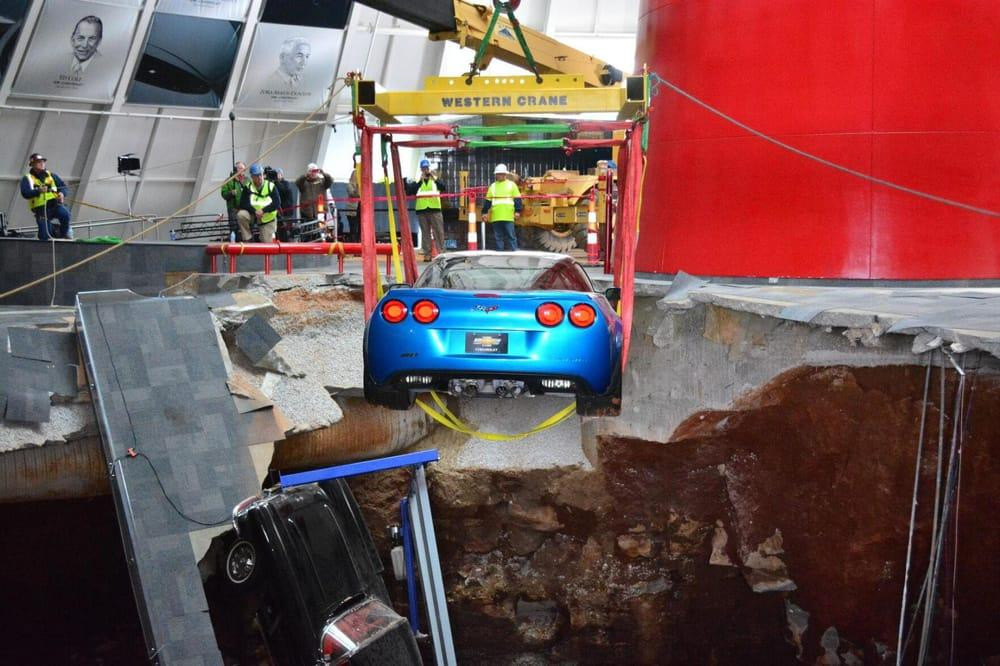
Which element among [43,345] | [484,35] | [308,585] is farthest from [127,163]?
[308,585]

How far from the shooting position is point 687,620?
9.30 meters

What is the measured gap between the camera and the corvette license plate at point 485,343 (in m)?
6.43

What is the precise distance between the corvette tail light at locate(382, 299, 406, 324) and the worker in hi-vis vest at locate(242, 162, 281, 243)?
8227 mm

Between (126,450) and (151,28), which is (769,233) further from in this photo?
(151,28)

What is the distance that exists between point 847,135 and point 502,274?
Answer: 4.06m

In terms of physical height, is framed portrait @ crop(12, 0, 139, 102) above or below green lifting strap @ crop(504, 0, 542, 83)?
above

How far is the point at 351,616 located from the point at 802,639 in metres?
4.56

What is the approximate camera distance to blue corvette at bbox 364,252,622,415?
6426 mm

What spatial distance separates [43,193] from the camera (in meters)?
13.6

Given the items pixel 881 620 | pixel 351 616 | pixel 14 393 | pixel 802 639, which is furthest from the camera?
pixel 802 639

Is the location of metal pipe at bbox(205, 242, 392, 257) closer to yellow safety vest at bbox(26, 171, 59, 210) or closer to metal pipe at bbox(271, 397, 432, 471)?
metal pipe at bbox(271, 397, 432, 471)

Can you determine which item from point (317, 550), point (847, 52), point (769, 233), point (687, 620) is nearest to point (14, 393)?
point (317, 550)

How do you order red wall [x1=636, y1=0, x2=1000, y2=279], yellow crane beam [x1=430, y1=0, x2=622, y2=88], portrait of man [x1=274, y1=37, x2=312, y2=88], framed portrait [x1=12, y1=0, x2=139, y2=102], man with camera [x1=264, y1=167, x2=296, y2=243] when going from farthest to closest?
portrait of man [x1=274, y1=37, x2=312, y2=88]
framed portrait [x1=12, y1=0, x2=139, y2=102]
man with camera [x1=264, y1=167, x2=296, y2=243]
yellow crane beam [x1=430, y1=0, x2=622, y2=88]
red wall [x1=636, y1=0, x2=1000, y2=279]

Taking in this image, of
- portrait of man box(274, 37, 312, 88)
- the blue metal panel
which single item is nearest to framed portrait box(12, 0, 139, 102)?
portrait of man box(274, 37, 312, 88)
